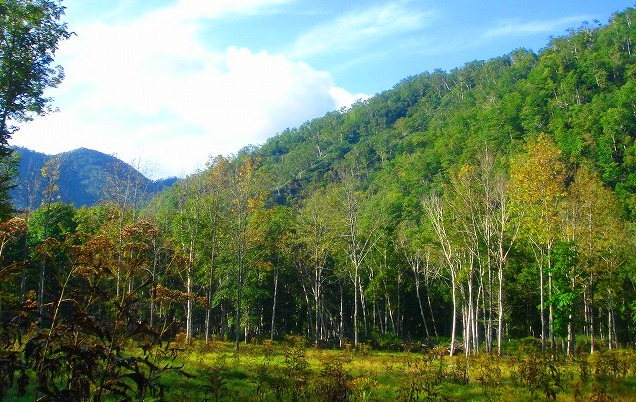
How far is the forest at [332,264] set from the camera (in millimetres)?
5160

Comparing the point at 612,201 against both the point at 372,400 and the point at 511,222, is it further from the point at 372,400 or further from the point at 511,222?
the point at 372,400

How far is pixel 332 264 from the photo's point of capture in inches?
2379

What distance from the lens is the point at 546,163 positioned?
3011 centimetres

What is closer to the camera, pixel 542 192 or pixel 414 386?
pixel 414 386

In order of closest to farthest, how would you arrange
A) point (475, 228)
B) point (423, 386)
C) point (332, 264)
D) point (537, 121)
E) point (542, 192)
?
point (423, 386) → point (542, 192) → point (475, 228) → point (332, 264) → point (537, 121)

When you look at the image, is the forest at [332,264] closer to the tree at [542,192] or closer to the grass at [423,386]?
the tree at [542,192]

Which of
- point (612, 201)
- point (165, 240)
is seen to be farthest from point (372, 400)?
point (165, 240)

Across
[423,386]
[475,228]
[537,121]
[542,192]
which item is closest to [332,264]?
[475,228]

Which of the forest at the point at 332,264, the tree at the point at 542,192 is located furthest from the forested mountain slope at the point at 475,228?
the forest at the point at 332,264

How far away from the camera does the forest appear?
16.9ft

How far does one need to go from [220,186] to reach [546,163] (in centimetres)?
2331

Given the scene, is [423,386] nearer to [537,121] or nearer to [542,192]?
[542,192]

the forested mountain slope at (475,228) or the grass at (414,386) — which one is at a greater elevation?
the forested mountain slope at (475,228)

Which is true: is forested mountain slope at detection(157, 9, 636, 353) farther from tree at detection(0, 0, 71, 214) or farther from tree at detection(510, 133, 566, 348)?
tree at detection(0, 0, 71, 214)
